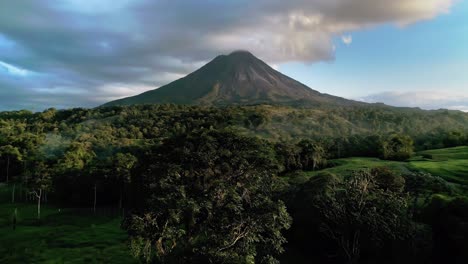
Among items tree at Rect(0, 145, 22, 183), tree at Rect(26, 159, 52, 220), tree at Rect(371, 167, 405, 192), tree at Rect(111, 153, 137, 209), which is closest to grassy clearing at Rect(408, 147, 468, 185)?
tree at Rect(371, 167, 405, 192)

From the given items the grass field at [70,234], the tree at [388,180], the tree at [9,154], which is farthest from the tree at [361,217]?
the tree at [9,154]

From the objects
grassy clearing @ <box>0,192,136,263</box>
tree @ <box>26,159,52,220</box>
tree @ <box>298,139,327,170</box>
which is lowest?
grassy clearing @ <box>0,192,136,263</box>

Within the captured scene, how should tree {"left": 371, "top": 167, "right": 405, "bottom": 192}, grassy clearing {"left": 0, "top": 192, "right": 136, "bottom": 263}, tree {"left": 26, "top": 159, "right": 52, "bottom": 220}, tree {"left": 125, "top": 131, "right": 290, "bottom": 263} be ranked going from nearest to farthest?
tree {"left": 125, "top": 131, "right": 290, "bottom": 263}
grassy clearing {"left": 0, "top": 192, "right": 136, "bottom": 263}
tree {"left": 371, "top": 167, "right": 405, "bottom": 192}
tree {"left": 26, "top": 159, "right": 52, "bottom": 220}

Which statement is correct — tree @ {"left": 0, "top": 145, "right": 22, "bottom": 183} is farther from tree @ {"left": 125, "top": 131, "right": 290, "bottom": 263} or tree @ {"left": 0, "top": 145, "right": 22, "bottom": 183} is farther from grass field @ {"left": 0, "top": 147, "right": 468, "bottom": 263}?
tree @ {"left": 125, "top": 131, "right": 290, "bottom": 263}

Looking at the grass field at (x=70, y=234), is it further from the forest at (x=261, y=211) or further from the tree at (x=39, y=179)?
the tree at (x=39, y=179)

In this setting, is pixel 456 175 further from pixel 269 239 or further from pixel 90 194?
pixel 90 194

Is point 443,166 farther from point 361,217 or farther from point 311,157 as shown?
point 361,217
